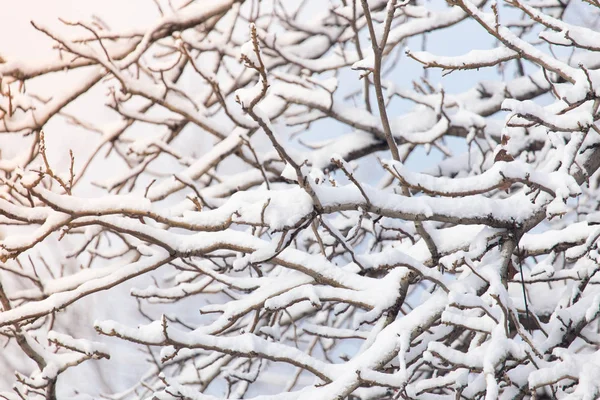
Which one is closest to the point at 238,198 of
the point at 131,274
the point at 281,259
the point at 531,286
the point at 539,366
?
the point at 281,259

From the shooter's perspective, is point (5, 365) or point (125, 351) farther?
point (125, 351)

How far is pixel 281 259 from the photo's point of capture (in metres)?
2.16

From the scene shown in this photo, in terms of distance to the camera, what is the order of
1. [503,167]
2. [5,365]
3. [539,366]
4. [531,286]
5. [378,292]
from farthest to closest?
[5,365], [531,286], [378,292], [539,366], [503,167]

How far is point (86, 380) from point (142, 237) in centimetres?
371

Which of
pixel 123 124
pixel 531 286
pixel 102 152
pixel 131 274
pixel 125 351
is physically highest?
pixel 102 152

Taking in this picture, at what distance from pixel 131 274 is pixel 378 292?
810 mm

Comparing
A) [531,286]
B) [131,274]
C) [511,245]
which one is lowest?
[131,274]

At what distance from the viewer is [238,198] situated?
2068 millimetres

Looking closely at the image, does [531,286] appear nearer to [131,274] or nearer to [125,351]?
[131,274]

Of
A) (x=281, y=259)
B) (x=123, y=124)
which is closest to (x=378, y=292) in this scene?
(x=281, y=259)

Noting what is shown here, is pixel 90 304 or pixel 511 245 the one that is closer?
pixel 511 245

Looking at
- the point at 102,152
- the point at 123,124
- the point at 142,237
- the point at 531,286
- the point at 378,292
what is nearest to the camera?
the point at 142,237

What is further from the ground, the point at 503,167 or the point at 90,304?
the point at 90,304

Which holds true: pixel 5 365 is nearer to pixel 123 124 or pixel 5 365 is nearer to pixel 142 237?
pixel 123 124
